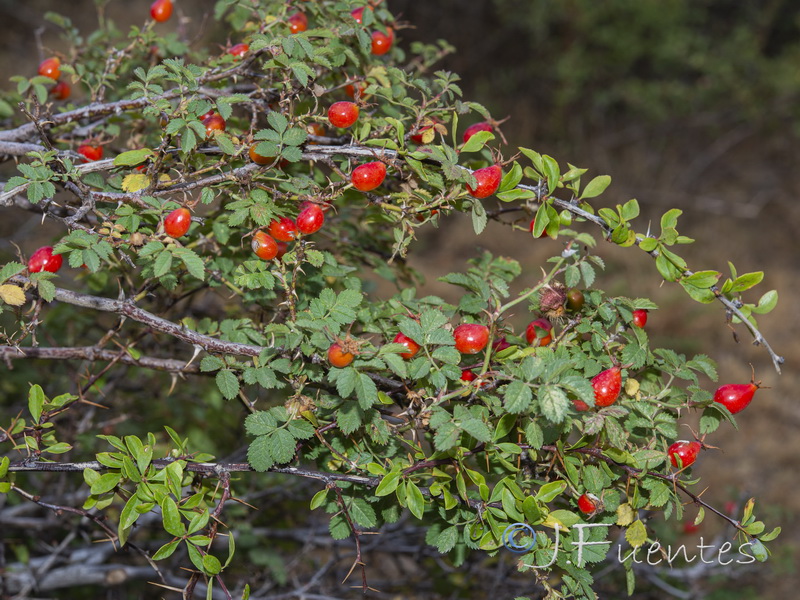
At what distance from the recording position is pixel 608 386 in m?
1.18

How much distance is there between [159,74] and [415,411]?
77cm

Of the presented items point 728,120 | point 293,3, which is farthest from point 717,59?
point 293,3

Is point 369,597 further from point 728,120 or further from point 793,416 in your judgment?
point 728,120

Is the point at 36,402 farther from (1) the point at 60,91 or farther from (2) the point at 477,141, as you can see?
(1) the point at 60,91

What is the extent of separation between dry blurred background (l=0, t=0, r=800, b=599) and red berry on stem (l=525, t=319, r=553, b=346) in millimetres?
3752

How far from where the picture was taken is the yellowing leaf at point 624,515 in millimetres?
1249

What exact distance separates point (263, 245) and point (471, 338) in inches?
16.5

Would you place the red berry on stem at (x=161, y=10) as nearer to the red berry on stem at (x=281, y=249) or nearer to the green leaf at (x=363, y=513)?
the red berry on stem at (x=281, y=249)

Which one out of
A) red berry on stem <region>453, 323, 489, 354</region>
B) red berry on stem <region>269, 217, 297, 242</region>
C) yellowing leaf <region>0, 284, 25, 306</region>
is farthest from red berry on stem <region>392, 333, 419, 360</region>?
yellowing leaf <region>0, 284, 25, 306</region>

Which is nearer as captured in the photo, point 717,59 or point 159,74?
point 159,74

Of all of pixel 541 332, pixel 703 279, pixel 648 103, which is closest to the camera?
pixel 703 279

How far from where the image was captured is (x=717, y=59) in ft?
20.5

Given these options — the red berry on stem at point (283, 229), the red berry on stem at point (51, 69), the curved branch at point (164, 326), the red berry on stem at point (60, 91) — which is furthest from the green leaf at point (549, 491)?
the red berry on stem at point (60, 91)

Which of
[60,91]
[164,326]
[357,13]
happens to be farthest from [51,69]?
[164,326]
